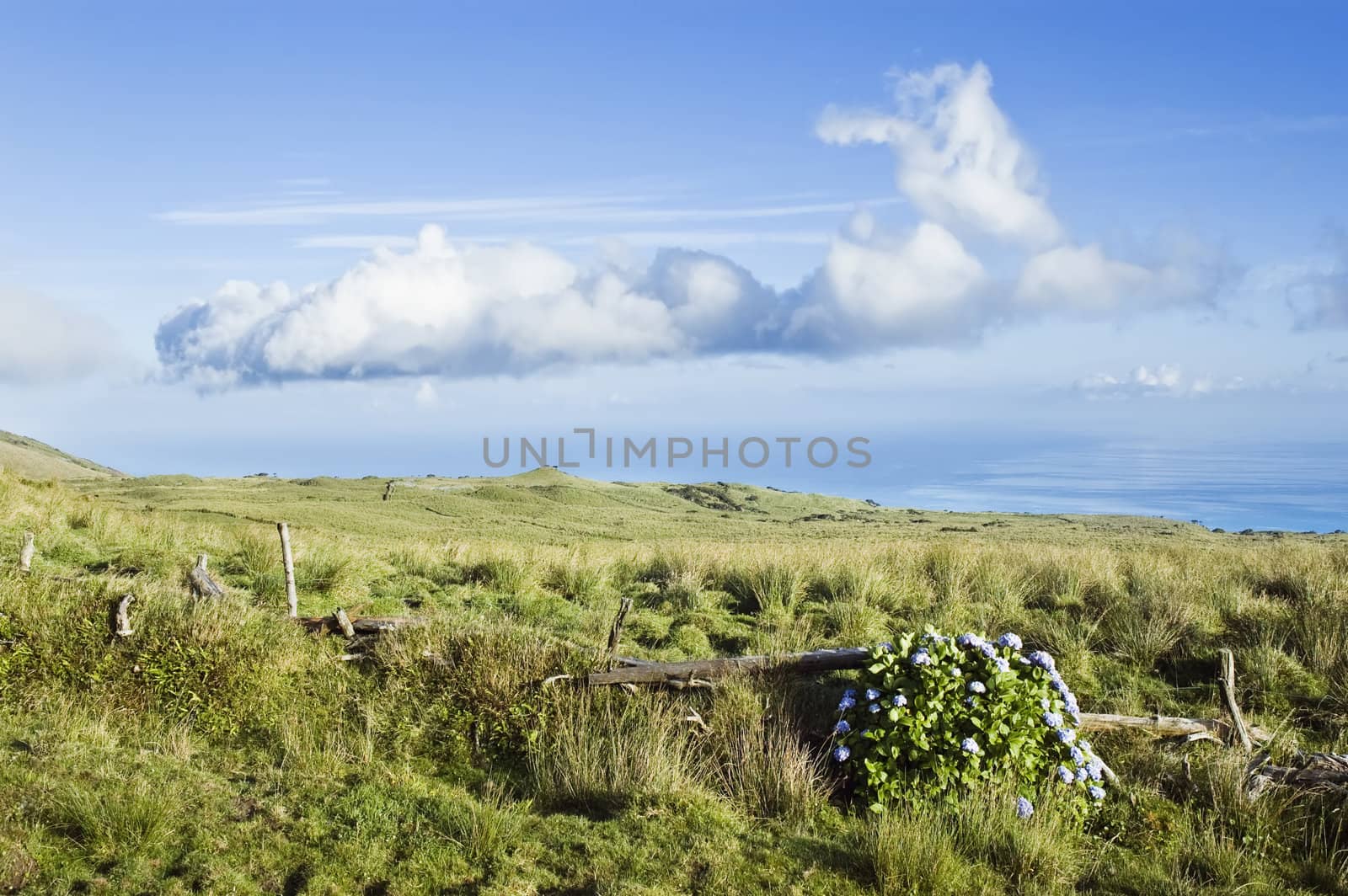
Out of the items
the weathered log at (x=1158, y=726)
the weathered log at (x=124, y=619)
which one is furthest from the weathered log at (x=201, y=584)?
the weathered log at (x=1158, y=726)

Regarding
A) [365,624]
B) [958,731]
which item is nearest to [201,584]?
[365,624]

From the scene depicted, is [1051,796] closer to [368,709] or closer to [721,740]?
[721,740]

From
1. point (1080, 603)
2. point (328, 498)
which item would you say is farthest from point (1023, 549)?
point (328, 498)

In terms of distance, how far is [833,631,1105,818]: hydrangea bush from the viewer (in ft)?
22.6

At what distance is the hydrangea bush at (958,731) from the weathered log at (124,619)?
746 cm

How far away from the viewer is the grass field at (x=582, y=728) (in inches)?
237

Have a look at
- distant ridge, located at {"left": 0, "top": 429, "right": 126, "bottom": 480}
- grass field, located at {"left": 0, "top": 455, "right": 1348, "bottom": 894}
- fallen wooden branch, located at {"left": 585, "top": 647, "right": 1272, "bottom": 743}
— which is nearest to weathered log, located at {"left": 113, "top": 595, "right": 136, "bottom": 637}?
grass field, located at {"left": 0, "top": 455, "right": 1348, "bottom": 894}

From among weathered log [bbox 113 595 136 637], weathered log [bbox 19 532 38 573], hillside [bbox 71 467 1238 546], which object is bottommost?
hillside [bbox 71 467 1238 546]

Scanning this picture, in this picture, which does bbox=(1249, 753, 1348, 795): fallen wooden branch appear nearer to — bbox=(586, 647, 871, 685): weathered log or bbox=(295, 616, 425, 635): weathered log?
bbox=(586, 647, 871, 685): weathered log

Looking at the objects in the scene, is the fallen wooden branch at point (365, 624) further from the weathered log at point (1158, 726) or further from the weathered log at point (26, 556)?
the weathered log at point (1158, 726)

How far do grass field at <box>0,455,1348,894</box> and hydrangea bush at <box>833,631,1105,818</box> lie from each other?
32 cm

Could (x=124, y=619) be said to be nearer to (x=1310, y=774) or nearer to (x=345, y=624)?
(x=345, y=624)

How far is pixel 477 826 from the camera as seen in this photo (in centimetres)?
629

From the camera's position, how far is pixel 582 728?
772cm
